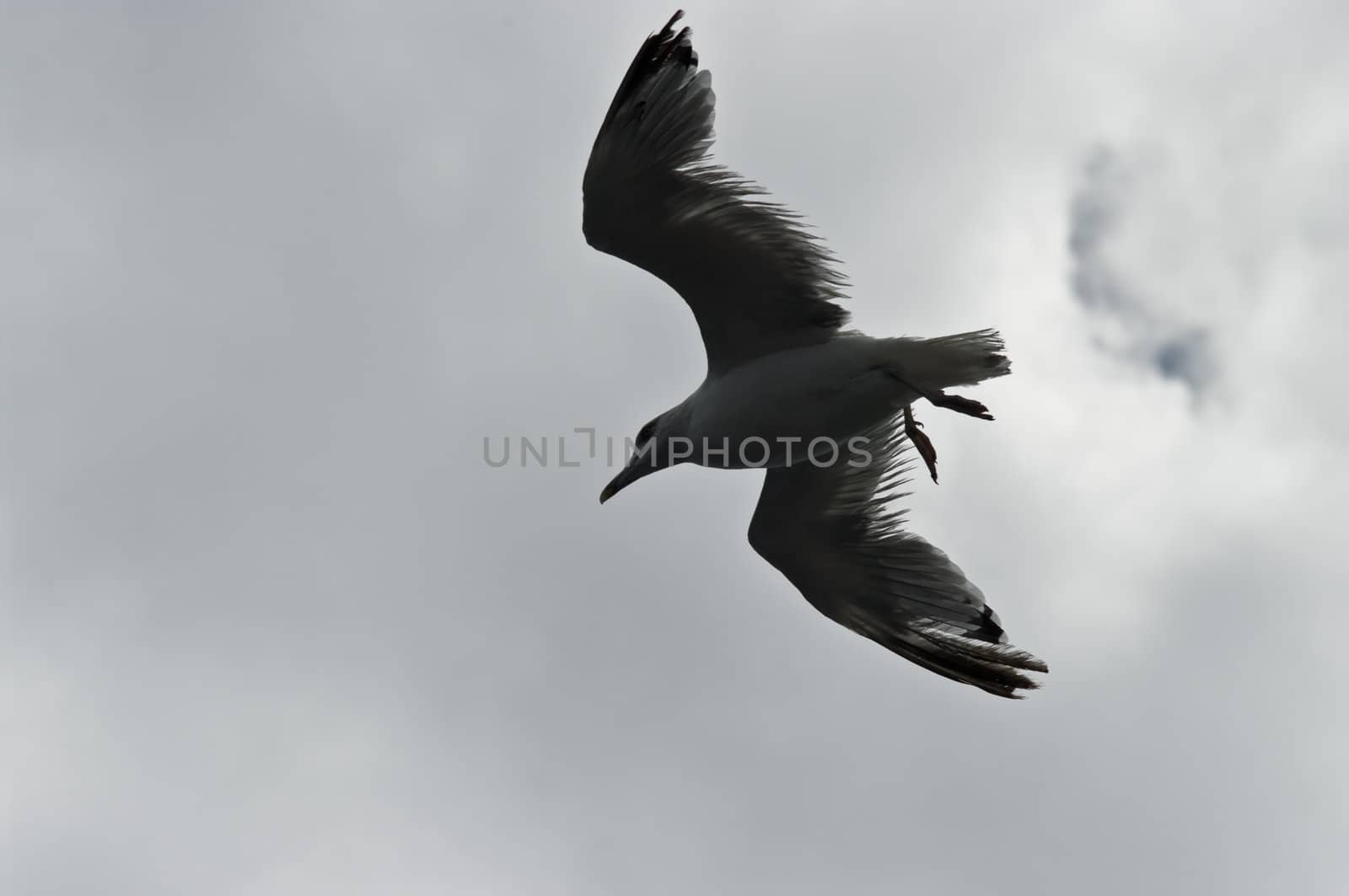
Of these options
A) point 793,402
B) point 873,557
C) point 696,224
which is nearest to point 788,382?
point 793,402

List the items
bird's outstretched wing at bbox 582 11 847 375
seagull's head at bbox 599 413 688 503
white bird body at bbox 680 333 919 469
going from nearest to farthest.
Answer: bird's outstretched wing at bbox 582 11 847 375, white bird body at bbox 680 333 919 469, seagull's head at bbox 599 413 688 503

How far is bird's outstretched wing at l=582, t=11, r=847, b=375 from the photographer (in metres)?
9.59

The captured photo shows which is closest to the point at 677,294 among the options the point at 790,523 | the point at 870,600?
the point at 790,523

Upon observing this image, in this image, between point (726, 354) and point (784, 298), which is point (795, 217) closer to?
point (784, 298)

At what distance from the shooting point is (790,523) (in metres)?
11.8

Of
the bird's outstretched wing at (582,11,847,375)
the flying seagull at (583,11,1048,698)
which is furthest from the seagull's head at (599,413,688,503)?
the bird's outstretched wing at (582,11,847,375)

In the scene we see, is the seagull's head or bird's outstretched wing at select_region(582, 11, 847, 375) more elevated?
bird's outstretched wing at select_region(582, 11, 847, 375)

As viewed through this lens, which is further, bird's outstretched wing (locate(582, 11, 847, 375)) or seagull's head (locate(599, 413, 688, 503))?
seagull's head (locate(599, 413, 688, 503))

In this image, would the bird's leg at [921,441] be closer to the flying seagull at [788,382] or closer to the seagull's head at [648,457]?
the flying seagull at [788,382]

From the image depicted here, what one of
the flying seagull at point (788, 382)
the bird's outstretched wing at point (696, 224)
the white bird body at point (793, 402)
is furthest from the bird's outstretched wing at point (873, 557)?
the bird's outstretched wing at point (696, 224)

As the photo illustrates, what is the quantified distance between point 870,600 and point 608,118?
4610mm

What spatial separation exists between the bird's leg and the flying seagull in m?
0.01

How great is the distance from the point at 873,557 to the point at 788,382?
1.98 m

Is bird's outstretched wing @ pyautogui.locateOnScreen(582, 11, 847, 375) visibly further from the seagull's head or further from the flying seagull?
the seagull's head
